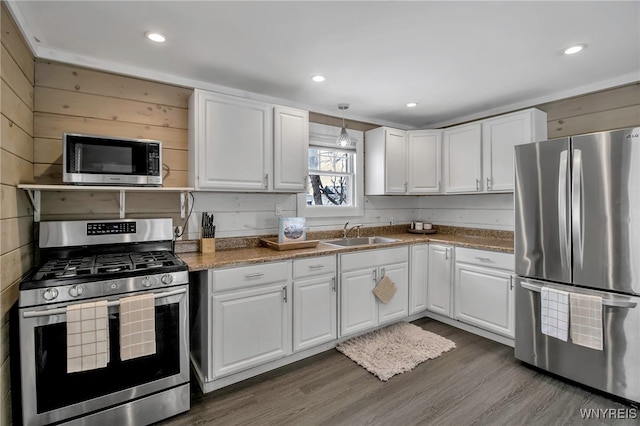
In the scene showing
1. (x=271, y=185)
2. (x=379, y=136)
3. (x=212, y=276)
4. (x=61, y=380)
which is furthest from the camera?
(x=379, y=136)

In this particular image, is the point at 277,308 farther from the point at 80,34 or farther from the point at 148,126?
the point at 80,34

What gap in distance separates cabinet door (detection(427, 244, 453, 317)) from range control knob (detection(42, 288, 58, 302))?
10.6ft

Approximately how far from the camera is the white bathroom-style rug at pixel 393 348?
2576mm

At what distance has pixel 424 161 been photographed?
155 inches

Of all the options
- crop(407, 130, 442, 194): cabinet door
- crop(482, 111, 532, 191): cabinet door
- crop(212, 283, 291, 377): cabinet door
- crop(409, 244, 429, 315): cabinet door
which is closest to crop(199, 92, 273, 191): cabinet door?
crop(212, 283, 291, 377): cabinet door

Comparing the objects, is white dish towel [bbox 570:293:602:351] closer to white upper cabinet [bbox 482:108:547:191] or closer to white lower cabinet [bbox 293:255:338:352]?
white upper cabinet [bbox 482:108:547:191]

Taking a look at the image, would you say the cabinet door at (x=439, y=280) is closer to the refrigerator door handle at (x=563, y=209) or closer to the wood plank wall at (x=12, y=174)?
the refrigerator door handle at (x=563, y=209)

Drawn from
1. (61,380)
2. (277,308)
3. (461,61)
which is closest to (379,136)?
(461,61)

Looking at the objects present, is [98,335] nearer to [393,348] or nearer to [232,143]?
[232,143]

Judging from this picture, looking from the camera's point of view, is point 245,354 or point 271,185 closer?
point 245,354

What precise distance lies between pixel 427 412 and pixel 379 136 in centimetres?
282

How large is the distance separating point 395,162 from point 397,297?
159 cm

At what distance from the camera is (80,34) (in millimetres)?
2031

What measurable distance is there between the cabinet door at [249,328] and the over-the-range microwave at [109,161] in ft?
3.32
